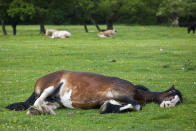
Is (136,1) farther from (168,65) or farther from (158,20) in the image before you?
(168,65)

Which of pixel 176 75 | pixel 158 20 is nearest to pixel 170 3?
pixel 158 20

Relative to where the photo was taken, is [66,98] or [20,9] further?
[20,9]

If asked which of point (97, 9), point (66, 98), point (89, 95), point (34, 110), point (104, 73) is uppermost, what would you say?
point (89, 95)

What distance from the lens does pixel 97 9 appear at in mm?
50188

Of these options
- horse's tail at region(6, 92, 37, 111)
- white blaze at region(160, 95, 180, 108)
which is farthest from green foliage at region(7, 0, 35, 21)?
white blaze at region(160, 95, 180, 108)

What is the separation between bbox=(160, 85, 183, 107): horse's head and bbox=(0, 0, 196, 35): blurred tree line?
28251 millimetres

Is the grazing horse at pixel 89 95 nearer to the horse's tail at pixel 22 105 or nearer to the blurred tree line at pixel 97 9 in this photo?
the horse's tail at pixel 22 105

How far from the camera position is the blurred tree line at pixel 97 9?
1441 inches

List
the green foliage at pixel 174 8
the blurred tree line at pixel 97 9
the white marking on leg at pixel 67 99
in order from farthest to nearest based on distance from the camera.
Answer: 1. the green foliage at pixel 174 8
2. the blurred tree line at pixel 97 9
3. the white marking on leg at pixel 67 99

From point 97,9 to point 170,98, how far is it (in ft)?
141

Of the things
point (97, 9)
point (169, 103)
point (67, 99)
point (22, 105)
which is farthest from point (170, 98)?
point (97, 9)

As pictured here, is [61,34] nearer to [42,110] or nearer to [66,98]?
[66,98]

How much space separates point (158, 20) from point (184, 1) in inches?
753

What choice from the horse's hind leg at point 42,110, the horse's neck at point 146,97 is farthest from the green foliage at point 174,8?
the horse's hind leg at point 42,110
